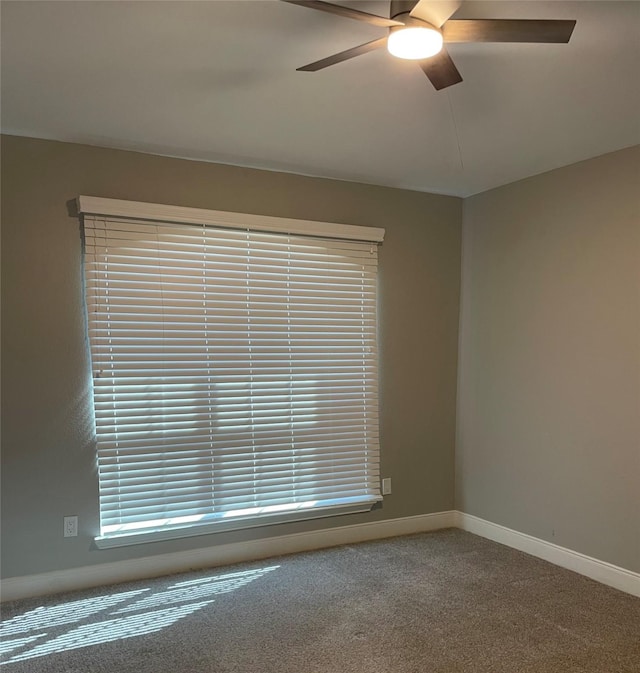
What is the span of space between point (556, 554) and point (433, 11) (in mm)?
3074

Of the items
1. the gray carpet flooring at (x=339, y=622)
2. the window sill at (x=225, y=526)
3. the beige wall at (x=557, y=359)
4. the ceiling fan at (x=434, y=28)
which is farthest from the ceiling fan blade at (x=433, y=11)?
the window sill at (x=225, y=526)

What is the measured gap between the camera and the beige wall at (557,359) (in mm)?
3146

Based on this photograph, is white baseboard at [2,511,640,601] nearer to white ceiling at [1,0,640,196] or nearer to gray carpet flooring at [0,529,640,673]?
gray carpet flooring at [0,529,640,673]

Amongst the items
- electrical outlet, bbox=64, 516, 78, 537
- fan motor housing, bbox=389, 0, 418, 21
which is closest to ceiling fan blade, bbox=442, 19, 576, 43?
fan motor housing, bbox=389, 0, 418, 21

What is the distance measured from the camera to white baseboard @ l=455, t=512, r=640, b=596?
311 cm

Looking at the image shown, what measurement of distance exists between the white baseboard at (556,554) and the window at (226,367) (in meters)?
0.79

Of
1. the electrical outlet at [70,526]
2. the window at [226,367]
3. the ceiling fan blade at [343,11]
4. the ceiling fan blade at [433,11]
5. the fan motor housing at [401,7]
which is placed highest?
the fan motor housing at [401,7]

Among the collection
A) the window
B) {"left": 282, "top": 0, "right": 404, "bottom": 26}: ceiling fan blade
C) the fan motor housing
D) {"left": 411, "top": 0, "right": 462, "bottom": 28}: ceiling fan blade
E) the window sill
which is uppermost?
the fan motor housing

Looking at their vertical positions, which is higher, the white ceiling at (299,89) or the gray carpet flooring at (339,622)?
the white ceiling at (299,89)

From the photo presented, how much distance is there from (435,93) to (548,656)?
2.46 metres

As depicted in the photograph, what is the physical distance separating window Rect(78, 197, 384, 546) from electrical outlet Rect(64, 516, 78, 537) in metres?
0.14

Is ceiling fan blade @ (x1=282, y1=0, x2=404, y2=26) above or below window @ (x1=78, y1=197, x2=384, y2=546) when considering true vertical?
above

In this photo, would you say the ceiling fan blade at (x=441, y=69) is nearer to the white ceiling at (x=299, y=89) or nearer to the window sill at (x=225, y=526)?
the white ceiling at (x=299, y=89)

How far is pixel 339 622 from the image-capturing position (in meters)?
2.72
